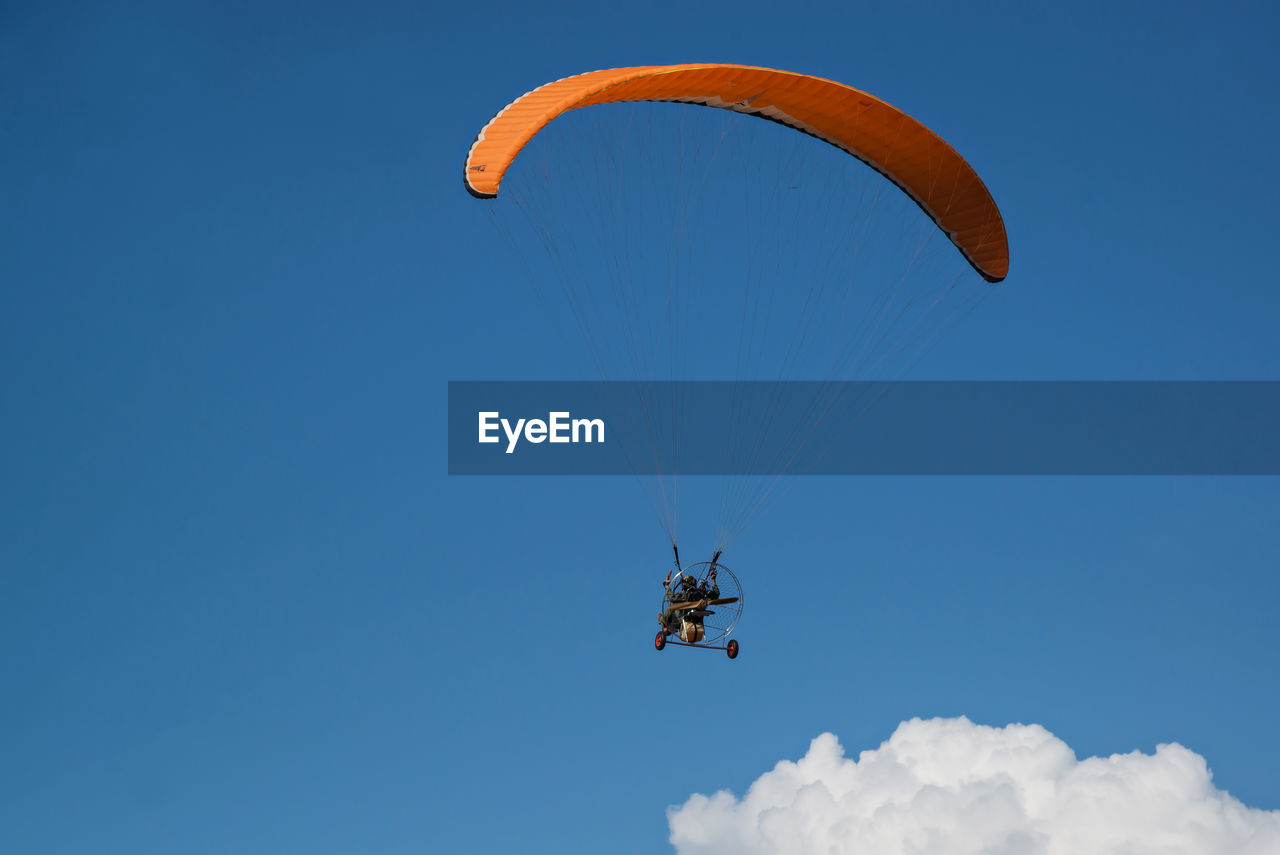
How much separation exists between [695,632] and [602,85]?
1063 centimetres

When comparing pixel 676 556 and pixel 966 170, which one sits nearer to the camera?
pixel 676 556

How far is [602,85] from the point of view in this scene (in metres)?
33.9

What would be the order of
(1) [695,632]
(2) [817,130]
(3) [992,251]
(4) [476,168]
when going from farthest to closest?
(3) [992,251], (2) [817,130], (1) [695,632], (4) [476,168]

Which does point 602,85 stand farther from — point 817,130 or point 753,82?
point 817,130

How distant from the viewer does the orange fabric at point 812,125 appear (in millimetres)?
33656

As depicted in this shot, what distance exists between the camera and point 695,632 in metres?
35.6

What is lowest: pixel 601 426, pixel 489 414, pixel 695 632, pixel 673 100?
pixel 695 632

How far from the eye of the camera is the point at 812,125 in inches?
1527

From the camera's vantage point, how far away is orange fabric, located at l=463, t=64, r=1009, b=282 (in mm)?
33656

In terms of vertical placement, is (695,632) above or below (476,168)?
below

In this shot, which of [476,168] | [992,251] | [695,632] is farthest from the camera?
[992,251]

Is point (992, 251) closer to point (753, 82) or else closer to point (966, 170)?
point (966, 170)

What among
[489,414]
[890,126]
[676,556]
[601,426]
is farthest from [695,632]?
[890,126]

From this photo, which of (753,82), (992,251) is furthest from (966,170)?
(753,82)
